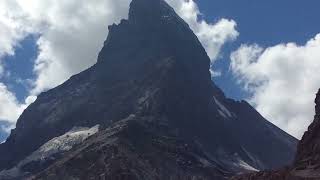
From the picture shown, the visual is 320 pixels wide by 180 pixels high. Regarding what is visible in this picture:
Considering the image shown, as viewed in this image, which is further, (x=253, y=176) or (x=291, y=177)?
(x=253, y=176)

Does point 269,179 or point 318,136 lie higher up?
point 318,136

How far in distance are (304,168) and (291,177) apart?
46.9 ft

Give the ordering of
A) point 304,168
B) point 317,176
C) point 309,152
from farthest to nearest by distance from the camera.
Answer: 1. point 309,152
2. point 304,168
3. point 317,176

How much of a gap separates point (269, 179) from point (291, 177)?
7842 mm

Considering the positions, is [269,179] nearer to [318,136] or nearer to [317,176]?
[317,176]

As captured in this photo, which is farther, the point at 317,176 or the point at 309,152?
the point at 309,152

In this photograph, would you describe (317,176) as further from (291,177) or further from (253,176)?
(253,176)

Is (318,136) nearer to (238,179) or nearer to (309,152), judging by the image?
(309,152)

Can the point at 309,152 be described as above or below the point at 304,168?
above

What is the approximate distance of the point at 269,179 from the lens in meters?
158

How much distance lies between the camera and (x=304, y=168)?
164250 mm

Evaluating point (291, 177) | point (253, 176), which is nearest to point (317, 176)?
point (291, 177)

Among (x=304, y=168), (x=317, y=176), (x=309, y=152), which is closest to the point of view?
(x=317, y=176)

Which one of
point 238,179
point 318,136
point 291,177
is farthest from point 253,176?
point 318,136
